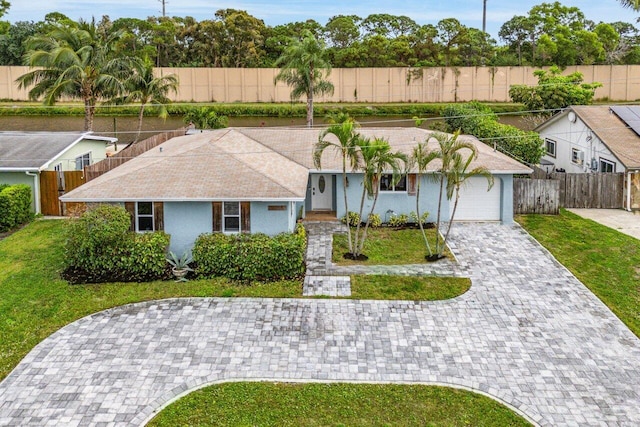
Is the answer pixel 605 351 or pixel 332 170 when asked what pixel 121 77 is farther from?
pixel 605 351

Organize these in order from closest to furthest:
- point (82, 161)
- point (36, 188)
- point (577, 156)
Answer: point (36, 188), point (82, 161), point (577, 156)

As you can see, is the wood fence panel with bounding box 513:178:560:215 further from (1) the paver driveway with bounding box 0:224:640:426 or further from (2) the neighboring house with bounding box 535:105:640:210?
(1) the paver driveway with bounding box 0:224:640:426

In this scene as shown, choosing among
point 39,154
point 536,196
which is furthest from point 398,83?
point 39,154

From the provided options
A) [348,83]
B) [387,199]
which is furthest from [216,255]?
[348,83]

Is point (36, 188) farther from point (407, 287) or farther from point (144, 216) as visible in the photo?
point (407, 287)

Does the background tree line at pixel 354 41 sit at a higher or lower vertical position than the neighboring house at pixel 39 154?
higher

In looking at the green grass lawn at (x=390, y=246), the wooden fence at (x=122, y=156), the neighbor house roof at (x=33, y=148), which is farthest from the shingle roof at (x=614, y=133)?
the neighbor house roof at (x=33, y=148)

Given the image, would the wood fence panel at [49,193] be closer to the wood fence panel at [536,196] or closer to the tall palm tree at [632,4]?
the wood fence panel at [536,196]
